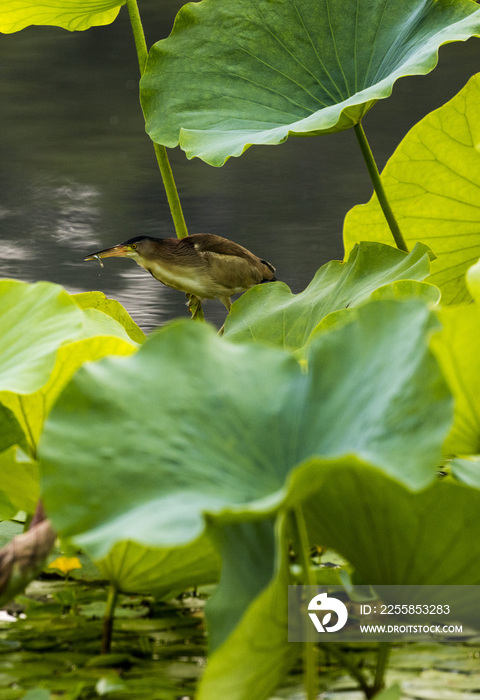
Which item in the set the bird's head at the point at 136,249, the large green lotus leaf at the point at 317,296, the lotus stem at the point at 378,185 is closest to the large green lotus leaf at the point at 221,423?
the large green lotus leaf at the point at 317,296

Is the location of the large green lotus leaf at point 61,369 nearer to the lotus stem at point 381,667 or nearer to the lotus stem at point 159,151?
the lotus stem at point 381,667

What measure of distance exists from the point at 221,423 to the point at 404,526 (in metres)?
0.08

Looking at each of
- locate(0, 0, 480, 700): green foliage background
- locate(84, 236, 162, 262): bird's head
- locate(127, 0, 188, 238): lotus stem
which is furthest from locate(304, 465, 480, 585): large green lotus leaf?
locate(84, 236, 162, 262): bird's head

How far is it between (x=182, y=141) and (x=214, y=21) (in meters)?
0.13

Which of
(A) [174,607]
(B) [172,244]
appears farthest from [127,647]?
(B) [172,244]

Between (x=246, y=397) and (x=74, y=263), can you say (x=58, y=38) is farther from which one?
(x=246, y=397)

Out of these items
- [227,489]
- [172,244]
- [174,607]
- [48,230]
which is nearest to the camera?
[227,489]

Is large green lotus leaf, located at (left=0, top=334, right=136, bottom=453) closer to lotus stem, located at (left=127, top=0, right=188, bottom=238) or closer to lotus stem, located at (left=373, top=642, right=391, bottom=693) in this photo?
lotus stem, located at (left=373, top=642, right=391, bottom=693)

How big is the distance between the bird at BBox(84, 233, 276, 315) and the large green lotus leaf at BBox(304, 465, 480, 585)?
619 mm

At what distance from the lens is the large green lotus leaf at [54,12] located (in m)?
0.79

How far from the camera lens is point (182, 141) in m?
0.62

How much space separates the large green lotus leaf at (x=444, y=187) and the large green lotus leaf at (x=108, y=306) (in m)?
0.24

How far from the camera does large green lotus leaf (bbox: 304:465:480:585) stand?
0.92 feet

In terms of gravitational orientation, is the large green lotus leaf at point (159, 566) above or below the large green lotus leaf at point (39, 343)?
below
